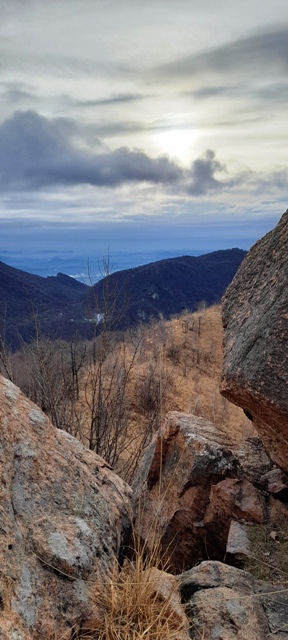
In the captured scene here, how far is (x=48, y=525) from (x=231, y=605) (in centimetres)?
125

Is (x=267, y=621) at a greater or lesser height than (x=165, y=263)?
lesser

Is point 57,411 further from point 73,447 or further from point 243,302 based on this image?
point 243,302

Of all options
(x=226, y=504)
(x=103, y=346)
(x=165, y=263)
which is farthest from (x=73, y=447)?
(x=165, y=263)

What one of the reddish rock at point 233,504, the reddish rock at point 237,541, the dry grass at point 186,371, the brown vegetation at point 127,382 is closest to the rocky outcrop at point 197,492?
the reddish rock at point 233,504

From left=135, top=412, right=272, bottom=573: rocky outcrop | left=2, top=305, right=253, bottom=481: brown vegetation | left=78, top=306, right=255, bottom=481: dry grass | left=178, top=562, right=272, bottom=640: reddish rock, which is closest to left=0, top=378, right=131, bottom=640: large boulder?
left=178, top=562, right=272, bottom=640: reddish rock

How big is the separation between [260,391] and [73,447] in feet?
5.10

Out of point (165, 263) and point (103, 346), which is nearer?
point (103, 346)

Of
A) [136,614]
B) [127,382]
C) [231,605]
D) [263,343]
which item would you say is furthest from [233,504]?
[127,382]

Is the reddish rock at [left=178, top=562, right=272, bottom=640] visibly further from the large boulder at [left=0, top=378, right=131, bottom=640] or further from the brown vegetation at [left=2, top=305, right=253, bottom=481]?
the brown vegetation at [left=2, top=305, right=253, bottom=481]

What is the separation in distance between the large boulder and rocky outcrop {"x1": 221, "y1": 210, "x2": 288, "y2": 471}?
1.35 m

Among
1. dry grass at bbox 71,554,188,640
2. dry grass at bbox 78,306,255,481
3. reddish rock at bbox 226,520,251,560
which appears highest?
dry grass at bbox 71,554,188,640

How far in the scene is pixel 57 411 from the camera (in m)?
6.86

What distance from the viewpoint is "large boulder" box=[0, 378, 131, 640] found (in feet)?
8.17

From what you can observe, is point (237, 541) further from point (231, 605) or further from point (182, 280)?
point (182, 280)
